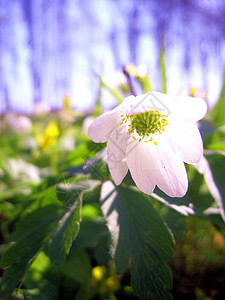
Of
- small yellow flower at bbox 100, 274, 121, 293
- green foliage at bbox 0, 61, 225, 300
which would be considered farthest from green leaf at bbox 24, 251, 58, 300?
small yellow flower at bbox 100, 274, 121, 293

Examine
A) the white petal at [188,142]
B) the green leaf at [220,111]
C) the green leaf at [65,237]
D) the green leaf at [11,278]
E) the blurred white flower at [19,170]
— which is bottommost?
the blurred white flower at [19,170]

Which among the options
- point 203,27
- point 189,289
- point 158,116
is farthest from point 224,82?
point 203,27

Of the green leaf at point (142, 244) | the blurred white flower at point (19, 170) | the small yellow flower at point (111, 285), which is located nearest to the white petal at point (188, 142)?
the green leaf at point (142, 244)

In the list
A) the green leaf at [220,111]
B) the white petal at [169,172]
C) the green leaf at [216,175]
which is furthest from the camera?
the green leaf at [220,111]

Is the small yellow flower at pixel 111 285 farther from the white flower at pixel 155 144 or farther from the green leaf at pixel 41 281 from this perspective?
the white flower at pixel 155 144

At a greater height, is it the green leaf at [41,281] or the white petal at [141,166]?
the white petal at [141,166]

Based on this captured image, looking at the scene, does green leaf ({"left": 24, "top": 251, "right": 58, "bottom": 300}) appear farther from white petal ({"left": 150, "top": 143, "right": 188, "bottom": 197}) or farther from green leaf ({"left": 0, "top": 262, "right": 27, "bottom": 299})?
white petal ({"left": 150, "top": 143, "right": 188, "bottom": 197})
